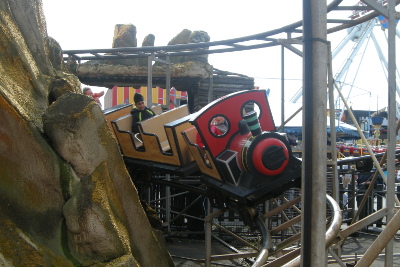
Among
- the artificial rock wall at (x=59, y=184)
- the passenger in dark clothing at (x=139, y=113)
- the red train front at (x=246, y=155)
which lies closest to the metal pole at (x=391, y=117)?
the red train front at (x=246, y=155)

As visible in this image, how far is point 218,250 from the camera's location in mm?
7891

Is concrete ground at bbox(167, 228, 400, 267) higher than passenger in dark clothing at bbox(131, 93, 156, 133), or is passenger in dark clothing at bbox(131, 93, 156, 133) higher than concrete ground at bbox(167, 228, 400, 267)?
passenger in dark clothing at bbox(131, 93, 156, 133)

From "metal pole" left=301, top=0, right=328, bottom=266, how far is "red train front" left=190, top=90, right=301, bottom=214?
7.65 feet

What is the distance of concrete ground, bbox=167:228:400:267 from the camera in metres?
6.78

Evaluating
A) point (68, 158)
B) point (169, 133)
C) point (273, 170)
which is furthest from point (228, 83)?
point (68, 158)

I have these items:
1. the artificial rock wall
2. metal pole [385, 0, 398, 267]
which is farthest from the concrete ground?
the artificial rock wall

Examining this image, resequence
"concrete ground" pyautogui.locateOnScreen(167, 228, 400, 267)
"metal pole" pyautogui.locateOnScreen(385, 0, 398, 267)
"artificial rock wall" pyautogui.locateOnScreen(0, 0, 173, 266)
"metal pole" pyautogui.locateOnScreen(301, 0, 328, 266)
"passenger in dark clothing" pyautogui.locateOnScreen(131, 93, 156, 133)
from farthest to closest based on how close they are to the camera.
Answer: "concrete ground" pyautogui.locateOnScreen(167, 228, 400, 267) → "passenger in dark clothing" pyautogui.locateOnScreen(131, 93, 156, 133) → "metal pole" pyautogui.locateOnScreen(385, 0, 398, 267) → "artificial rock wall" pyautogui.locateOnScreen(0, 0, 173, 266) → "metal pole" pyautogui.locateOnScreen(301, 0, 328, 266)

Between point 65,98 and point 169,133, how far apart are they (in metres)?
1.78

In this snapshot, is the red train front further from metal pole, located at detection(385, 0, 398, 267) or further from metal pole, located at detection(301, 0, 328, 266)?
metal pole, located at detection(301, 0, 328, 266)

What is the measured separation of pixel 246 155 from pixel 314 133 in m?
2.39

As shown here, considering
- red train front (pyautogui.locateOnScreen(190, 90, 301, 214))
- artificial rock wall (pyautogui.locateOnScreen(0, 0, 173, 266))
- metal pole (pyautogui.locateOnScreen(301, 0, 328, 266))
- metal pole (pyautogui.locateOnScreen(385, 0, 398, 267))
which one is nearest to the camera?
metal pole (pyautogui.locateOnScreen(301, 0, 328, 266))

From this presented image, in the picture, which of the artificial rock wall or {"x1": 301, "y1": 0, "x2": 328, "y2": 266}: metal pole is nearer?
{"x1": 301, "y1": 0, "x2": 328, "y2": 266}: metal pole

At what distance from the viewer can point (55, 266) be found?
9.34 ft

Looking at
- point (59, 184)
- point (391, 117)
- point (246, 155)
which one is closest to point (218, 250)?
point (246, 155)
